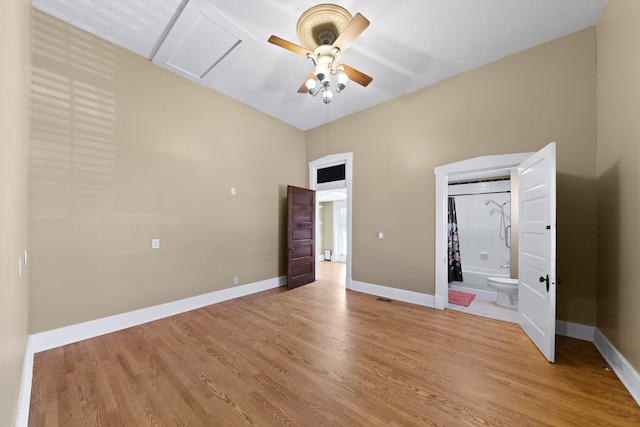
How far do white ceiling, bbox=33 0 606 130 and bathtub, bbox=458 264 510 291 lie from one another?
4.19m

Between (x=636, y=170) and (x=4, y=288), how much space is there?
4.18 m

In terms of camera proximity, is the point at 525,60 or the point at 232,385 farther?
the point at 525,60

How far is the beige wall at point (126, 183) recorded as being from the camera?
101 inches

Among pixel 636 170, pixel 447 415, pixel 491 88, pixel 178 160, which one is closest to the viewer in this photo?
pixel 447 415

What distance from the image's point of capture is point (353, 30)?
82.0 inches

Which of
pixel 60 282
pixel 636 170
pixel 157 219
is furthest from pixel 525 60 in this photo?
pixel 60 282

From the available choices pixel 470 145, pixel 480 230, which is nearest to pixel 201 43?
pixel 470 145

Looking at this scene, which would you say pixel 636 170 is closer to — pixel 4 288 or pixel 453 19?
pixel 453 19

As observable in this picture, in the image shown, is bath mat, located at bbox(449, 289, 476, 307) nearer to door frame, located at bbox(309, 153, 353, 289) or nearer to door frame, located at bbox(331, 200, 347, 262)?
door frame, located at bbox(309, 153, 353, 289)

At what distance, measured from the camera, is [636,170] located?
1966mm

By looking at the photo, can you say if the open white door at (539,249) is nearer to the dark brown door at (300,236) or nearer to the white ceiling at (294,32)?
the white ceiling at (294,32)

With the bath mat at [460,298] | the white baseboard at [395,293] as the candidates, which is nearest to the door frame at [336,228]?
the white baseboard at [395,293]

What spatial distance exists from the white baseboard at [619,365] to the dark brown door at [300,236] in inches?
165

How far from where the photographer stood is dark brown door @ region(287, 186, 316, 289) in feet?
16.0
